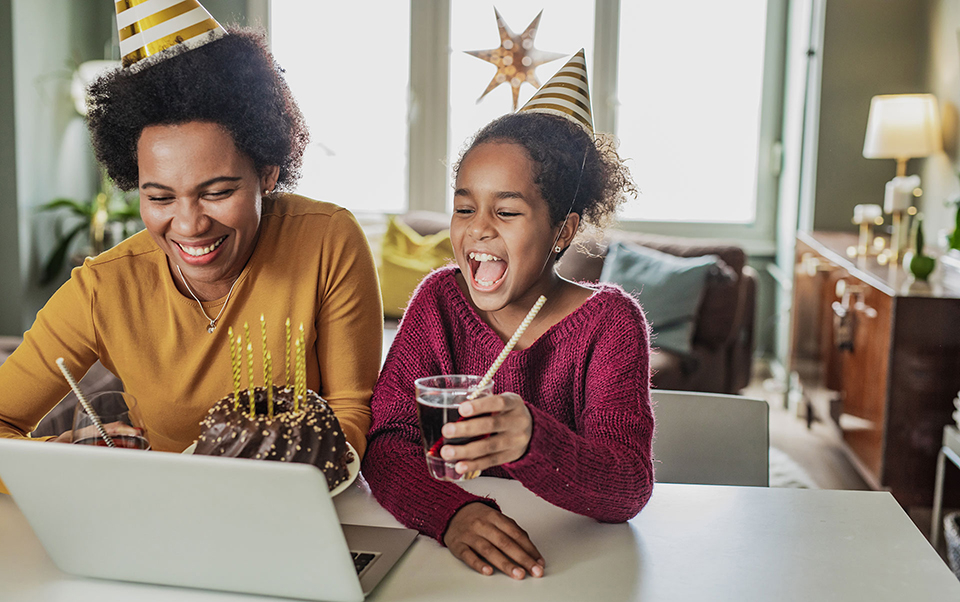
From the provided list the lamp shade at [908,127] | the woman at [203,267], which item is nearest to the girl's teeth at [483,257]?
the woman at [203,267]

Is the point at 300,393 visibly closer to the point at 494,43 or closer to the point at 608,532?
the point at 608,532

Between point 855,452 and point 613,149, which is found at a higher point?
point 613,149

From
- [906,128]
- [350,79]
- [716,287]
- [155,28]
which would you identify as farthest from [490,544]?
[350,79]

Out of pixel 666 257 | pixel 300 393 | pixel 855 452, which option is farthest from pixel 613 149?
pixel 666 257

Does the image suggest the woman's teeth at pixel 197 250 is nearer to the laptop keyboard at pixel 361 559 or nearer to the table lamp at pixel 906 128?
the laptop keyboard at pixel 361 559

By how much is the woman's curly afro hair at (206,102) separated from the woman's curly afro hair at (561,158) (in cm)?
28

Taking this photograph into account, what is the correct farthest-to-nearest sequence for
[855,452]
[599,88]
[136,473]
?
[599,88] → [855,452] → [136,473]

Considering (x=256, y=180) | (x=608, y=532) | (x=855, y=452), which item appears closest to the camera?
(x=608, y=532)

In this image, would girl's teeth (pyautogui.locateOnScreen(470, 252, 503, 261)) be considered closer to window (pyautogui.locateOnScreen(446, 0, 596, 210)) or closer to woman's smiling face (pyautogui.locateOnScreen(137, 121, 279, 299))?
woman's smiling face (pyautogui.locateOnScreen(137, 121, 279, 299))

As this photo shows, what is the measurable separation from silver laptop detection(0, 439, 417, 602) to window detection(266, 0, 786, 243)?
4.04 m

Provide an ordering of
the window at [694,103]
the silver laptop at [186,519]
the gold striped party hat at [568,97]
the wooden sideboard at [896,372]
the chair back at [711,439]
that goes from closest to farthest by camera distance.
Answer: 1. the silver laptop at [186,519]
2. the gold striped party hat at [568,97]
3. the chair back at [711,439]
4. the wooden sideboard at [896,372]
5. the window at [694,103]

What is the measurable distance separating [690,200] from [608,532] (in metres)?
4.20

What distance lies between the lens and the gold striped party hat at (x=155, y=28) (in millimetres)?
1163

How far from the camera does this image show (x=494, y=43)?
4.93 meters
